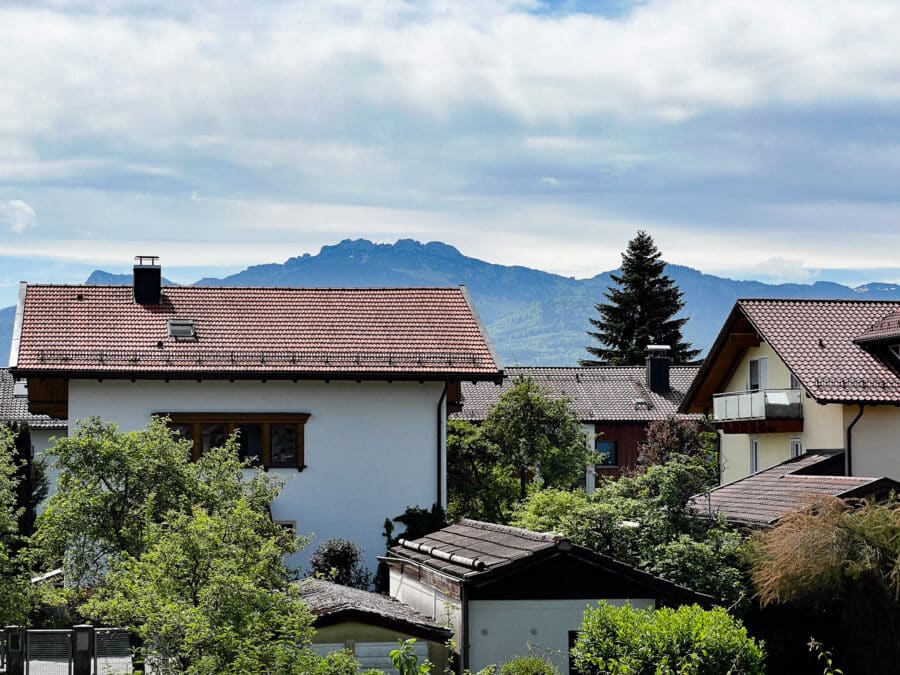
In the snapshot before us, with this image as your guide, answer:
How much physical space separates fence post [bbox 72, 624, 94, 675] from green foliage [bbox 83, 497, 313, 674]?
204 inches

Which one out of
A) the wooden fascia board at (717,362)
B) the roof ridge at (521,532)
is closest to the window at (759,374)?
the wooden fascia board at (717,362)

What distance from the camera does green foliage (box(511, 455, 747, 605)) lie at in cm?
2058

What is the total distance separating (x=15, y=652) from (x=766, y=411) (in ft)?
68.9

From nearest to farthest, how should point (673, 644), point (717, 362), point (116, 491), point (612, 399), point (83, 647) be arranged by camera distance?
point (673, 644), point (116, 491), point (83, 647), point (717, 362), point (612, 399)

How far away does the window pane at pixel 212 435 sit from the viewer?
1196 inches

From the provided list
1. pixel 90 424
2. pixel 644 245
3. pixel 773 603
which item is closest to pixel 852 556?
pixel 773 603

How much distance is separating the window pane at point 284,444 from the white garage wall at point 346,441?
294mm

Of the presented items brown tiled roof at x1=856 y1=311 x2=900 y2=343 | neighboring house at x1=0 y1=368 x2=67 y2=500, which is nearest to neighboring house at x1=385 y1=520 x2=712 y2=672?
brown tiled roof at x1=856 y1=311 x2=900 y2=343

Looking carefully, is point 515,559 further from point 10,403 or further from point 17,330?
point 10,403

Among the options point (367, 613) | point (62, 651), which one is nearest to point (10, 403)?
point (62, 651)

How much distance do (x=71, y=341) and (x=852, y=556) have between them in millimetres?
18900

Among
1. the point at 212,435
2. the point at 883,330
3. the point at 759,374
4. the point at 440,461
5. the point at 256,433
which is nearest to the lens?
the point at 212,435

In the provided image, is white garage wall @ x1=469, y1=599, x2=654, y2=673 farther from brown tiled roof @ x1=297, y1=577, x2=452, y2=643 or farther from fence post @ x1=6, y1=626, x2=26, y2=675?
fence post @ x1=6, y1=626, x2=26, y2=675

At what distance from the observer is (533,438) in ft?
118
